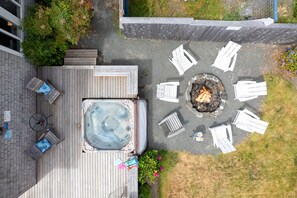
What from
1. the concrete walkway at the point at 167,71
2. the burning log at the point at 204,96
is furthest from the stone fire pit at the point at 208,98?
the concrete walkway at the point at 167,71

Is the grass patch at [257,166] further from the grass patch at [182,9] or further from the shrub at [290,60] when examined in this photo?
the grass patch at [182,9]

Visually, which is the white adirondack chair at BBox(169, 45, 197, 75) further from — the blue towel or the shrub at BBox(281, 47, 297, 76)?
the blue towel

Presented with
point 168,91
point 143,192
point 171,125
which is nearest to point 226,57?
point 168,91

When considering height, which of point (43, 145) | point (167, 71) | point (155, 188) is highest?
point (167, 71)

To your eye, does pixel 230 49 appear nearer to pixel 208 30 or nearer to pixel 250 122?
pixel 208 30

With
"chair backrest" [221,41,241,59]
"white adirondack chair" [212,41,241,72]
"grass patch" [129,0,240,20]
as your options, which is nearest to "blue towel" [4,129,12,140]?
"grass patch" [129,0,240,20]
